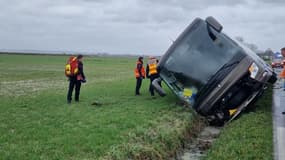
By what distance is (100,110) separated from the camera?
10.8 metres

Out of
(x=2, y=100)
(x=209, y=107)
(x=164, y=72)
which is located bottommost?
(x=2, y=100)

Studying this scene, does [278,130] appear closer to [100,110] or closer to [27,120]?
[100,110]

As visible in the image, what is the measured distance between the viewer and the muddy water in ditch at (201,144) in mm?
7200

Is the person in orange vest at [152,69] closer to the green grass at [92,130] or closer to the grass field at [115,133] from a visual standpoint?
the green grass at [92,130]

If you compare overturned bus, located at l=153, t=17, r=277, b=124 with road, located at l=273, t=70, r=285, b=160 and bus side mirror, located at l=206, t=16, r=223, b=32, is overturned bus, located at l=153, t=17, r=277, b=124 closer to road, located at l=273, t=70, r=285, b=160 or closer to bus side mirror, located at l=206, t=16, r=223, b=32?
bus side mirror, located at l=206, t=16, r=223, b=32

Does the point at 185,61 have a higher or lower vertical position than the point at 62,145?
higher

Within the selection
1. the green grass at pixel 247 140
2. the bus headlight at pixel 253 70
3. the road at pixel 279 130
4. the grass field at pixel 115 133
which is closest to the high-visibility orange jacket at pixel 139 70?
the grass field at pixel 115 133

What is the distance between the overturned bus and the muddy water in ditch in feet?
1.11

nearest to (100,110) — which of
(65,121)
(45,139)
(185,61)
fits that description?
(65,121)

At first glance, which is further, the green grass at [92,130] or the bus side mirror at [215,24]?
the bus side mirror at [215,24]

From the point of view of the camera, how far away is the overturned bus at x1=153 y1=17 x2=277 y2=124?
28.5 ft

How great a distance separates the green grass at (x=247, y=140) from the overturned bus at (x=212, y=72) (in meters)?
0.54

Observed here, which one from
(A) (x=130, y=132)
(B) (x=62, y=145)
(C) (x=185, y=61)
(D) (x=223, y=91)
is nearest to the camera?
(B) (x=62, y=145)

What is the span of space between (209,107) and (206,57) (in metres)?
1.24
